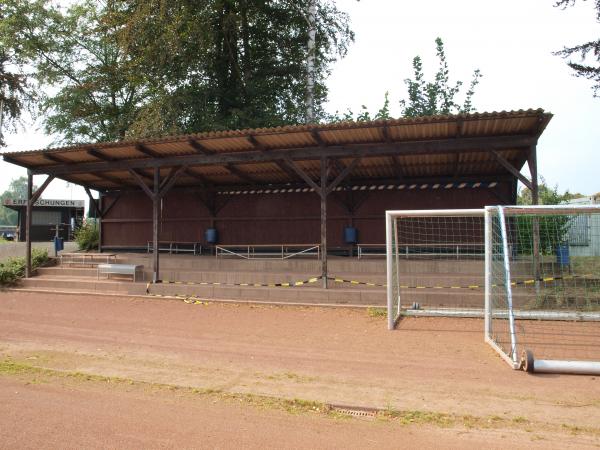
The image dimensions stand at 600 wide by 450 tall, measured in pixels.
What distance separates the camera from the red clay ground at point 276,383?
3871 millimetres

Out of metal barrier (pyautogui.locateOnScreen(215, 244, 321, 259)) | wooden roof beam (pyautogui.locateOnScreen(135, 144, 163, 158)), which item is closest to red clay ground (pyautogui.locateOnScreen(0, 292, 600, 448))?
wooden roof beam (pyautogui.locateOnScreen(135, 144, 163, 158))

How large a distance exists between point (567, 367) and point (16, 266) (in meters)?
15.0

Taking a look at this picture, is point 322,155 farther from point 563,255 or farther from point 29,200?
point 29,200

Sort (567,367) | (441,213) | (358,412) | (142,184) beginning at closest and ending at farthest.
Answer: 1. (358,412)
2. (567,367)
3. (441,213)
4. (142,184)

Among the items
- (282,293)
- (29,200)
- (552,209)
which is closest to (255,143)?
(282,293)

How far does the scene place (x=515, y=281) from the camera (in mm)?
10148

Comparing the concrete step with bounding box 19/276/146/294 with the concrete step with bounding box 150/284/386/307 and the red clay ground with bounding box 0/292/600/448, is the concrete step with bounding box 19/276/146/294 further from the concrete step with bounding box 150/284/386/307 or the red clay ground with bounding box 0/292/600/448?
the red clay ground with bounding box 0/292/600/448

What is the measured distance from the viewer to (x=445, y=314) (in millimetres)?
8797

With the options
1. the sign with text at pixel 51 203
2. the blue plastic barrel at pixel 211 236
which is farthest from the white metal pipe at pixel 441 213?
the sign with text at pixel 51 203

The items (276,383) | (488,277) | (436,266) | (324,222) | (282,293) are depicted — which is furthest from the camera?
(436,266)

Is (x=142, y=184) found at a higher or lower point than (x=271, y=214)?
higher

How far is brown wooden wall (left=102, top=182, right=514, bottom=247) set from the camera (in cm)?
1446

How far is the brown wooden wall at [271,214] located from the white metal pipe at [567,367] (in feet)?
29.8

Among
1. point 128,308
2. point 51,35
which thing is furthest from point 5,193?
point 128,308
